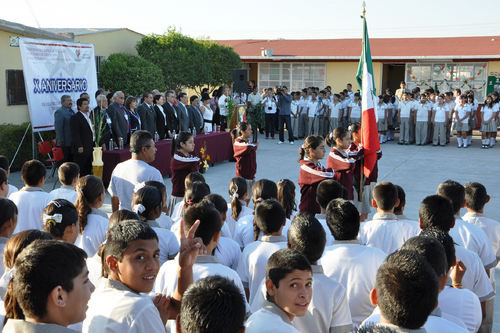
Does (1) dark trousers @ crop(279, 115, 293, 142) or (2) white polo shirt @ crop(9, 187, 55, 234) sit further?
(1) dark trousers @ crop(279, 115, 293, 142)

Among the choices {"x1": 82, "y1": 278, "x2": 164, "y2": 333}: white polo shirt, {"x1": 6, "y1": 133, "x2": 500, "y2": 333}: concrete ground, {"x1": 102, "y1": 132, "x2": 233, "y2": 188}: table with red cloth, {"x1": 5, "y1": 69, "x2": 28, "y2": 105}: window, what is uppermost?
{"x1": 5, "y1": 69, "x2": 28, "y2": 105}: window

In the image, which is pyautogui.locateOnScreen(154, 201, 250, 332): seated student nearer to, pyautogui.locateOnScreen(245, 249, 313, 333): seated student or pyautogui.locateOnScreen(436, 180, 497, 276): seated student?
pyautogui.locateOnScreen(245, 249, 313, 333): seated student

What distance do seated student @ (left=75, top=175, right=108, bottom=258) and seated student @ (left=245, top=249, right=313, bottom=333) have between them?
1.80 meters

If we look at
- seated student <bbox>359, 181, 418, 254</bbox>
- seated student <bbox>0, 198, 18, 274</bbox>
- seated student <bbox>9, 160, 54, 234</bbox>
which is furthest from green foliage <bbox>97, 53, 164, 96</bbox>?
seated student <bbox>359, 181, 418, 254</bbox>

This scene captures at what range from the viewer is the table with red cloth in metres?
8.63

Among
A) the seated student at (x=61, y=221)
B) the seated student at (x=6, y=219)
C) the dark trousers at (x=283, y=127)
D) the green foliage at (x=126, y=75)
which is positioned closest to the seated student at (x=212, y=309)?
the seated student at (x=61, y=221)

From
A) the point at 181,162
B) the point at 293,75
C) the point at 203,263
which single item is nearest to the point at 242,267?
the point at 203,263

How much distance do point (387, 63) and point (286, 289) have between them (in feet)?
72.2

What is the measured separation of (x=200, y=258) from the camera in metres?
2.54

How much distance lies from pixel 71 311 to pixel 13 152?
9194mm

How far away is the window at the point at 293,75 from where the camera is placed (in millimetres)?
23605

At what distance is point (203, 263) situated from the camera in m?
2.53

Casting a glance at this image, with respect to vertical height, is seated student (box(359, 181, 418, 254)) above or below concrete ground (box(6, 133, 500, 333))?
above

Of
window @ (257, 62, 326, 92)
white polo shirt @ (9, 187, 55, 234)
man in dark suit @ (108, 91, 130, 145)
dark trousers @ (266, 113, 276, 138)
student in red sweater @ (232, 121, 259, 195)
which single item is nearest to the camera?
white polo shirt @ (9, 187, 55, 234)
